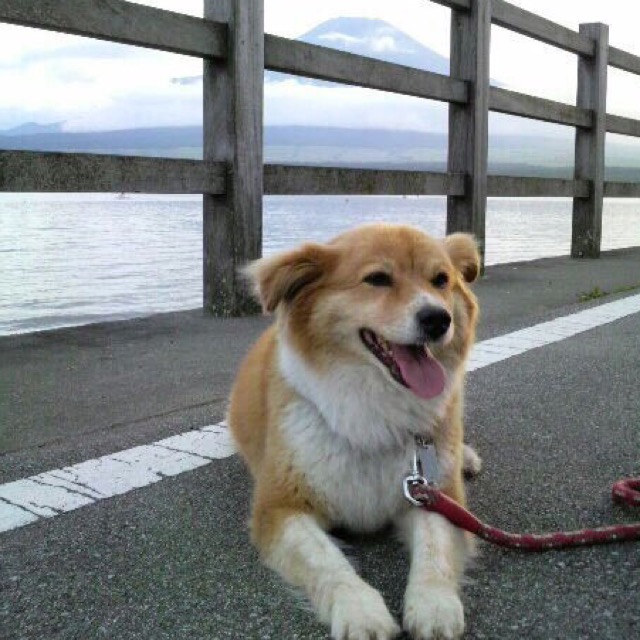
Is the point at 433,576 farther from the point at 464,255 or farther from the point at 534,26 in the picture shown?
the point at 534,26

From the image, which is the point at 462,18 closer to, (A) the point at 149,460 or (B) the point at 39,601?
(A) the point at 149,460

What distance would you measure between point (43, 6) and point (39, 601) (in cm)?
357

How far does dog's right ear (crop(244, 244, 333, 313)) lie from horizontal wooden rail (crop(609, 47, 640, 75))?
10632 millimetres

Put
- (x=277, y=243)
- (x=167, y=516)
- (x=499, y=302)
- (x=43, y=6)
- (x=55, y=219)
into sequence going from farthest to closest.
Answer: (x=55, y=219), (x=277, y=243), (x=499, y=302), (x=43, y=6), (x=167, y=516)

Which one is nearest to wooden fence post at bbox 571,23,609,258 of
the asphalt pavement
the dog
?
the asphalt pavement

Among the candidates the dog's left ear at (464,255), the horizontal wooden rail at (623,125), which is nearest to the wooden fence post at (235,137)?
the dog's left ear at (464,255)

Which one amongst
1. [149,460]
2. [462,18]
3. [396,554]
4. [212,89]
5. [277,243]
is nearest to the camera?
[396,554]

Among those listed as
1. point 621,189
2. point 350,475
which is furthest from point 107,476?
point 621,189

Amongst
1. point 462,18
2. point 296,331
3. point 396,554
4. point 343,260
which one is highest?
point 462,18

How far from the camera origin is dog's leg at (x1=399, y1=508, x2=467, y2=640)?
80.8 inches

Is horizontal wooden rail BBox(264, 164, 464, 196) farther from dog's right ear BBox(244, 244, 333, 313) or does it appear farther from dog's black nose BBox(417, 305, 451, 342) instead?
dog's black nose BBox(417, 305, 451, 342)

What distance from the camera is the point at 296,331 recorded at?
2812 millimetres

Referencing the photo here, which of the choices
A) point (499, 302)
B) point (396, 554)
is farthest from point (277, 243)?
point (396, 554)

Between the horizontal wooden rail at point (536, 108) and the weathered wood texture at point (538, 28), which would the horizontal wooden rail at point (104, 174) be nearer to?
the horizontal wooden rail at point (536, 108)
